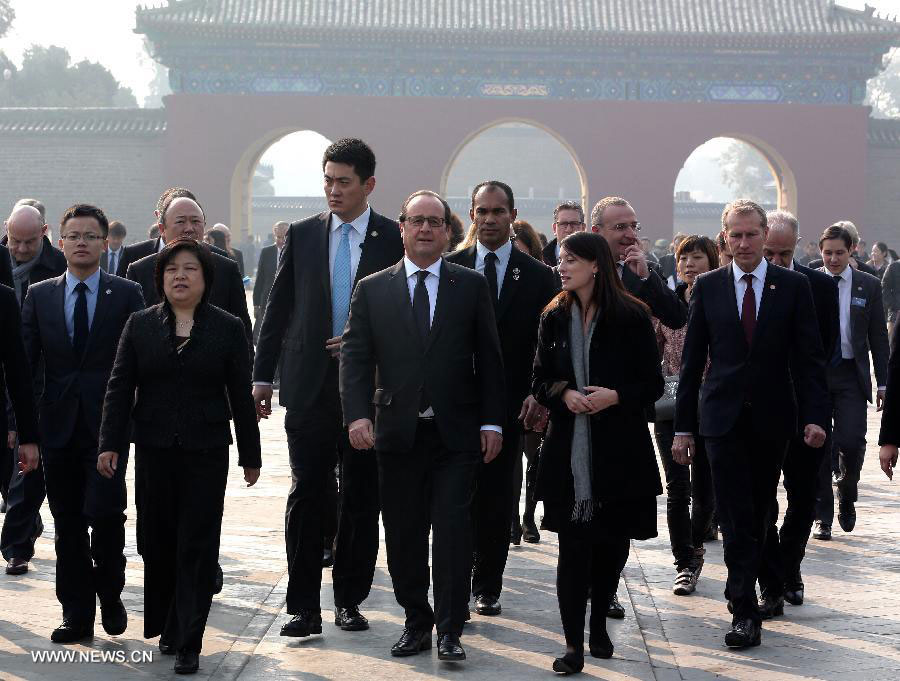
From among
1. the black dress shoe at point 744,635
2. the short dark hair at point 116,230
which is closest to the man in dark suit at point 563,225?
the black dress shoe at point 744,635

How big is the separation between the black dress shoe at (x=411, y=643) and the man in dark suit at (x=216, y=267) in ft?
5.45

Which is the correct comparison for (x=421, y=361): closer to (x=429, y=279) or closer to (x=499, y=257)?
(x=429, y=279)

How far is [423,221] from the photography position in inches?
198

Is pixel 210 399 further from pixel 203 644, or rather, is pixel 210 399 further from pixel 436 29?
pixel 436 29

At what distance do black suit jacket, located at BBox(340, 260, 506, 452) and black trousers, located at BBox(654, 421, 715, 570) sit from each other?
1.27 m

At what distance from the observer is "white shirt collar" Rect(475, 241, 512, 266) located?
5793mm

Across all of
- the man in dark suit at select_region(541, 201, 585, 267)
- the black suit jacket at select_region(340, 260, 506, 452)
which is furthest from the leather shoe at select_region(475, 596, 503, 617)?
the man in dark suit at select_region(541, 201, 585, 267)

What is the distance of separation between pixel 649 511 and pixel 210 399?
1.52 meters

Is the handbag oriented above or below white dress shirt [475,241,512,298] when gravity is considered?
below

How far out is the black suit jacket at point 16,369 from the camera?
4.90m

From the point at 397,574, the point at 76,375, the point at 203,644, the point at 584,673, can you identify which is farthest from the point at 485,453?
the point at 76,375

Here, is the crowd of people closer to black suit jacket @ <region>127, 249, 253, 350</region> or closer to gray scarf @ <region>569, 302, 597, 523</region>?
gray scarf @ <region>569, 302, 597, 523</region>

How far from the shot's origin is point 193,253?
15.7 ft

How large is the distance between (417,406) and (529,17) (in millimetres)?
24559
